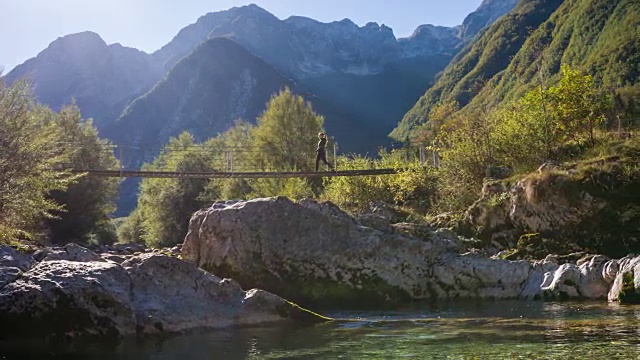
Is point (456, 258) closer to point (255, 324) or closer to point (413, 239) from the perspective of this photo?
point (413, 239)

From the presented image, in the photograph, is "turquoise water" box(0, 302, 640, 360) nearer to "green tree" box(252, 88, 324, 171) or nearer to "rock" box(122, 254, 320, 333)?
"rock" box(122, 254, 320, 333)

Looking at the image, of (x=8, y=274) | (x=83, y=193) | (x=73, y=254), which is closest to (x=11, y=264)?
(x=8, y=274)

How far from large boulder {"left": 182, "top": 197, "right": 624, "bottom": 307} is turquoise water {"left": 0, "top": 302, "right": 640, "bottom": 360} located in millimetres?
3827

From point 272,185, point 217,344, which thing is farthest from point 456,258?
point 272,185

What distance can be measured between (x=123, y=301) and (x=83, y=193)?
32077mm

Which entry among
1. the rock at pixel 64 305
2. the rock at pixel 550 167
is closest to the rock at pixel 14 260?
the rock at pixel 64 305

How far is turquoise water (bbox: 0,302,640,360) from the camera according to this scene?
909 centimetres

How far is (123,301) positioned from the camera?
1179 cm

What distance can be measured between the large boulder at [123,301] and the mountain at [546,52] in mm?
57450

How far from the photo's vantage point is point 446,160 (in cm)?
2891

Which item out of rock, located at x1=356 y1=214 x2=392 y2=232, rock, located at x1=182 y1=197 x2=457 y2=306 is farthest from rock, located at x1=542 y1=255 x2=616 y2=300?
rock, located at x1=356 y1=214 x2=392 y2=232

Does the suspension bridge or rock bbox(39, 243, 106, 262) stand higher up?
the suspension bridge

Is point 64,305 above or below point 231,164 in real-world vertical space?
below

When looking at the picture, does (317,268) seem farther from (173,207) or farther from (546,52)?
(546,52)
